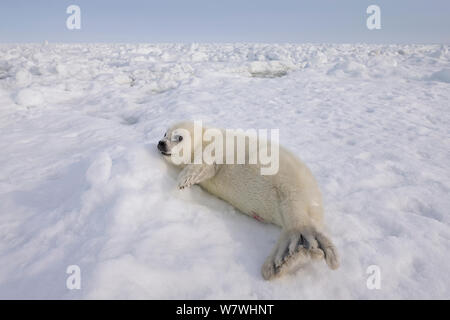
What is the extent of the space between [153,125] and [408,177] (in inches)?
134

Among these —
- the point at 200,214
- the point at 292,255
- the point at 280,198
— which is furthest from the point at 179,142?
the point at 292,255

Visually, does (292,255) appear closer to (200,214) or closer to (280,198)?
(280,198)

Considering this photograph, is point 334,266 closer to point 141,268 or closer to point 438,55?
point 141,268

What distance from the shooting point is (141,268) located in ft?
4.42

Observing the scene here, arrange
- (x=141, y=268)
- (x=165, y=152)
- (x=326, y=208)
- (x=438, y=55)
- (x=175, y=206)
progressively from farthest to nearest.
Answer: (x=438, y=55) → (x=165, y=152) → (x=326, y=208) → (x=175, y=206) → (x=141, y=268)

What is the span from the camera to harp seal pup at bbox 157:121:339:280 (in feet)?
4.46

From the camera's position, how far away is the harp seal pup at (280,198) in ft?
4.46

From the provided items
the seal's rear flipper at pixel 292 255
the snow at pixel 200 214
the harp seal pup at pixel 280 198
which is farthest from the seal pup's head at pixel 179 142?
the seal's rear flipper at pixel 292 255

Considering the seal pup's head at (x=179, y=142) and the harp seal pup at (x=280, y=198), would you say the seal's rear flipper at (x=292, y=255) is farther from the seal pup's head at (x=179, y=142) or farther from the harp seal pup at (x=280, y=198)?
the seal pup's head at (x=179, y=142)

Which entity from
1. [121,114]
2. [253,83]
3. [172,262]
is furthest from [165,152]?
[253,83]

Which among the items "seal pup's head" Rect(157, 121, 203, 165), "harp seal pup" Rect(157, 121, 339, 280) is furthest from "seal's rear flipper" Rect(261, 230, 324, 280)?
"seal pup's head" Rect(157, 121, 203, 165)

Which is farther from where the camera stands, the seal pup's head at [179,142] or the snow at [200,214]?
the seal pup's head at [179,142]

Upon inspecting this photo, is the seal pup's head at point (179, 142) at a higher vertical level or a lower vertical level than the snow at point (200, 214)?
higher
